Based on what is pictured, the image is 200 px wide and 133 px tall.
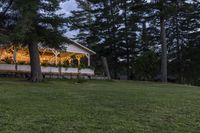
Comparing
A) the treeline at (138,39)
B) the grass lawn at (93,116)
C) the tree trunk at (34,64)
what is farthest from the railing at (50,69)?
the grass lawn at (93,116)

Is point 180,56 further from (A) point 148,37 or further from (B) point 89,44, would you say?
(B) point 89,44

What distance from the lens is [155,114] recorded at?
10.7 meters

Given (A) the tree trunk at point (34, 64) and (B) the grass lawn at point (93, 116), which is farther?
(A) the tree trunk at point (34, 64)

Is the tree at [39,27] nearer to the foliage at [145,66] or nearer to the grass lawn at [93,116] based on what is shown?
the grass lawn at [93,116]

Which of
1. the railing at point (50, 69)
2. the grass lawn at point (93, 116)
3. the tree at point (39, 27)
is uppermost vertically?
the tree at point (39, 27)

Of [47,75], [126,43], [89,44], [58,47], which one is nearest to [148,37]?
[126,43]

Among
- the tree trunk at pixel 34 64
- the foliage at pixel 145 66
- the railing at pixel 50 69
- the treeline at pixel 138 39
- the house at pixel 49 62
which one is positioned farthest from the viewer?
the treeline at pixel 138 39

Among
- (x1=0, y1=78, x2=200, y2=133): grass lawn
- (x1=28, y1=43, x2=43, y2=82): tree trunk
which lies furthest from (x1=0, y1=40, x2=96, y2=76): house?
(x1=0, y1=78, x2=200, y2=133): grass lawn

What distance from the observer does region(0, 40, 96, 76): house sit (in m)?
30.8

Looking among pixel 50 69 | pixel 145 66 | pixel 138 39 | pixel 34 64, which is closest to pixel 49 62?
pixel 50 69

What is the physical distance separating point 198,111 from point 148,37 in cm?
3927

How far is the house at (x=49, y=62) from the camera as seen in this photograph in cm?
3075

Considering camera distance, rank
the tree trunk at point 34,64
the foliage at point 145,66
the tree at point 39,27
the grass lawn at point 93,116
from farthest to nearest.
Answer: the foliage at point 145,66 → the tree trunk at point 34,64 → the tree at point 39,27 → the grass lawn at point 93,116

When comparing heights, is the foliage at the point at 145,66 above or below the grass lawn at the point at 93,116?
above
